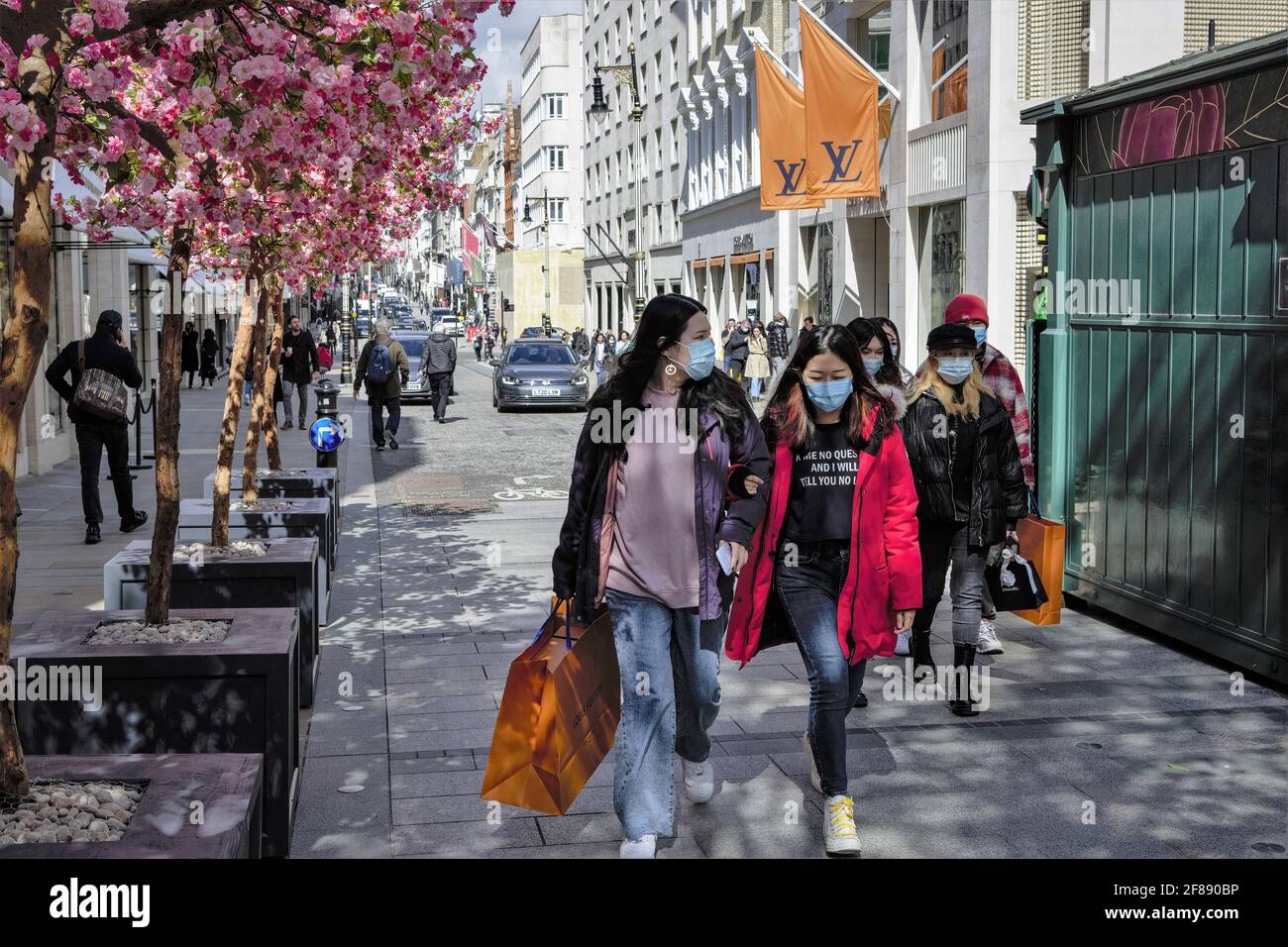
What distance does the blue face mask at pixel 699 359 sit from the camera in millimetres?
4914

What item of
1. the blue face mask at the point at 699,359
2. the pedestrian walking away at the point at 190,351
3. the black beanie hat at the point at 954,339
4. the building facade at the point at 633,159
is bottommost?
the blue face mask at the point at 699,359

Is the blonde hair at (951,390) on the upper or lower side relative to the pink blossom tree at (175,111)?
lower

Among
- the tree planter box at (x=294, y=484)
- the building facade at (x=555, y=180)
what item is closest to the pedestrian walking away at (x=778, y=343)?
the tree planter box at (x=294, y=484)

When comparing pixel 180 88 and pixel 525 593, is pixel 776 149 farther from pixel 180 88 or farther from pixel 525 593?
pixel 180 88

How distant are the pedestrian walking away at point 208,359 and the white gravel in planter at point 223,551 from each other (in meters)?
32.9

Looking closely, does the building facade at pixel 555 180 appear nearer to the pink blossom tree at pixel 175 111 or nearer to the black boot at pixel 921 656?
the black boot at pixel 921 656

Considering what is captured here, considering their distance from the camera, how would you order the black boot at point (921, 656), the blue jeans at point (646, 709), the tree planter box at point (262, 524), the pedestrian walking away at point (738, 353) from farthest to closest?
the pedestrian walking away at point (738, 353) → the tree planter box at point (262, 524) → the black boot at point (921, 656) → the blue jeans at point (646, 709)

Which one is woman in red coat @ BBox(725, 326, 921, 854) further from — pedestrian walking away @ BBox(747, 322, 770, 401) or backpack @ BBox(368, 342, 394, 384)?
pedestrian walking away @ BBox(747, 322, 770, 401)

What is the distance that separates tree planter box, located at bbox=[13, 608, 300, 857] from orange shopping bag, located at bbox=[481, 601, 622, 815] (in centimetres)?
77

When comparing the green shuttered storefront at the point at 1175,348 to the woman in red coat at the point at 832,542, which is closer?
the woman in red coat at the point at 832,542

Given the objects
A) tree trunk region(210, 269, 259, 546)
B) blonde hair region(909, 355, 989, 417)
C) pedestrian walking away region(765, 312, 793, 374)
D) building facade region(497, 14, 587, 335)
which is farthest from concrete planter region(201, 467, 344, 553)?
building facade region(497, 14, 587, 335)

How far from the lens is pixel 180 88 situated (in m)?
5.52

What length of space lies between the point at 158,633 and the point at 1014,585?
411cm
